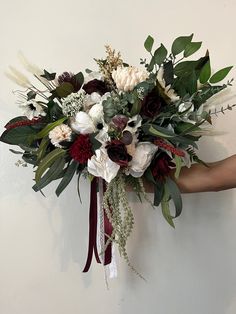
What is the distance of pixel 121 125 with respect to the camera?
783 mm

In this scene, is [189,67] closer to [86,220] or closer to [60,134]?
[60,134]

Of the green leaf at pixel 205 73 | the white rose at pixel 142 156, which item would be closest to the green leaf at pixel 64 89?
the white rose at pixel 142 156

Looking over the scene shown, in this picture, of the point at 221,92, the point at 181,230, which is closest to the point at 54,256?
the point at 181,230

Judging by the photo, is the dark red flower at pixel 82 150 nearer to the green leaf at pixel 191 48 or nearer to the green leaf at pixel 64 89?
the green leaf at pixel 64 89

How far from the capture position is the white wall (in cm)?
112

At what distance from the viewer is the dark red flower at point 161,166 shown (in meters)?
0.85

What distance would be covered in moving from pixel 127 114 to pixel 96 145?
4.1 inches

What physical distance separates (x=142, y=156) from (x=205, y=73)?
0.26m

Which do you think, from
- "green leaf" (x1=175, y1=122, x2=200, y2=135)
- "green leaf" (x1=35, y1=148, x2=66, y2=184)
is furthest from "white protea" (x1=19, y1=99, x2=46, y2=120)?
"green leaf" (x1=175, y1=122, x2=200, y2=135)

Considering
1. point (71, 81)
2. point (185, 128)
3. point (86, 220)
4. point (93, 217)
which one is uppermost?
point (71, 81)

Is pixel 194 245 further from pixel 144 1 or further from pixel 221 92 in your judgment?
pixel 144 1

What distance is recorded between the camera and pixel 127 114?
806mm

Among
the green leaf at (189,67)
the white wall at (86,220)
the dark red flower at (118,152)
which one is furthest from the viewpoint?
the white wall at (86,220)

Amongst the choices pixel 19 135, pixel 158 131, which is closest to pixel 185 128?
pixel 158 131
